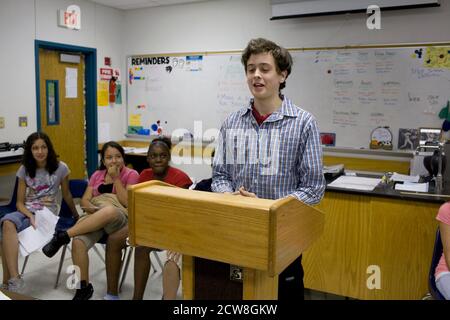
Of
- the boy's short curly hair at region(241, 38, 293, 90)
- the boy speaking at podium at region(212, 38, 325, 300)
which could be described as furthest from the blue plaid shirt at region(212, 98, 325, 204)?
the boy's short curly hair at region(241, 38, 293, 90)

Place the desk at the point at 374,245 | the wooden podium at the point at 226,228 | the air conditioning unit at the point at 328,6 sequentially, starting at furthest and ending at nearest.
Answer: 1. the air conditioning unit at the point at 328,6
2. the desk at the point at 374,245
3. the wooden podium at the point at 226,228

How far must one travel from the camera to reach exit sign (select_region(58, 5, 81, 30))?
15.6ft

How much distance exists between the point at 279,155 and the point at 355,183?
164 centimetres

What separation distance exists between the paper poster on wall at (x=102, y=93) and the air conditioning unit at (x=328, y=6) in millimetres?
2381

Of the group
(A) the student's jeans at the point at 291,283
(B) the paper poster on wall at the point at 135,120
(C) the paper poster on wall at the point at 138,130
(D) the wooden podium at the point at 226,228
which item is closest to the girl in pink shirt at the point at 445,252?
(A) the student's jeans at the point at 291,283

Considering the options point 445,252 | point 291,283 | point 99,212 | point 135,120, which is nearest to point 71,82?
point 135,120

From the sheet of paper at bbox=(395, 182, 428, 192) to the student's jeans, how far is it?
4.76ft

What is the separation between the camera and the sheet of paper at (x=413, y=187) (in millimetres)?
2705

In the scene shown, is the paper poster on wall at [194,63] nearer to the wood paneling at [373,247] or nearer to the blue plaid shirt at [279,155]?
the wood paneling at [373,247]

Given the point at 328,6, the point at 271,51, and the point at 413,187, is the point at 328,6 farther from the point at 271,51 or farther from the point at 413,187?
the point at 271,51

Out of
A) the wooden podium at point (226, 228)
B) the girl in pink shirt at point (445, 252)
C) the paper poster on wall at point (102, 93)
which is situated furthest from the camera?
the paper poster on wall at point (102, 93)

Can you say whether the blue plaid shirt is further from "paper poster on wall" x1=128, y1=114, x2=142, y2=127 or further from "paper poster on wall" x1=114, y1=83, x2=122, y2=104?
"paper poster on wall" x1=114, y1=83, x2=122, y2=104

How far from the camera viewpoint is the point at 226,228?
3.27 ft
